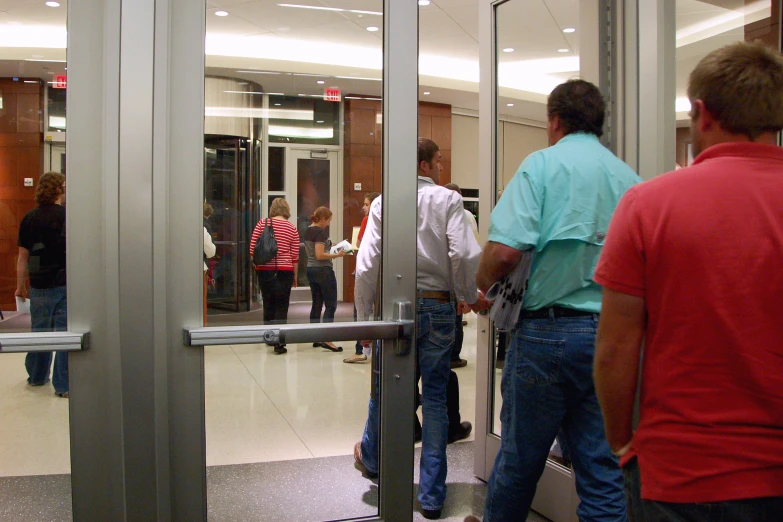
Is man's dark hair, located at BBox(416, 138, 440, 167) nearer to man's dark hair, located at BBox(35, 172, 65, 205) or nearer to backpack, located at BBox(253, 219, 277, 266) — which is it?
backpack, located at BBox(253, 219, 277, 266)

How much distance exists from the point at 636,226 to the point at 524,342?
2.71 feet

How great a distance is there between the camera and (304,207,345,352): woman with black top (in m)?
2.16

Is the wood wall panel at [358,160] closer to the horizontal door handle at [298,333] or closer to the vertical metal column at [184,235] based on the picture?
the horizontal door handle at [298,333]

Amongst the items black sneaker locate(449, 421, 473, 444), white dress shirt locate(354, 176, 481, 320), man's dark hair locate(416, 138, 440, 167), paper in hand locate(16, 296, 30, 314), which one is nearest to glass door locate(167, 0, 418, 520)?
paper in hand locate(16, 296, 30, 314)

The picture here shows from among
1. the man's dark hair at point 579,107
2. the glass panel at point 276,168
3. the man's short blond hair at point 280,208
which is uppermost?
the man's dark hair at point 579,107

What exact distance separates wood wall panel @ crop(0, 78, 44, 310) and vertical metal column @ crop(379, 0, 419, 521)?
40.9 inches

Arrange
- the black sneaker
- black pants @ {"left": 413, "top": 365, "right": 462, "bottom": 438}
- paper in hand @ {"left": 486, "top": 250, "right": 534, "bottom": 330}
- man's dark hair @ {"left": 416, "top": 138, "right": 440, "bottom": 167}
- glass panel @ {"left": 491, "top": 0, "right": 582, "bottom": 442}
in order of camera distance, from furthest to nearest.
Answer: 1. the black sneaker
2. black pants @ {"left": 413, "top": 365, "right": 462, "bottom": 438}
3. glass panel @ {"left": 491, "top": 0, "right": 582, "bottom": 442}
4. man's dark hair @ {"left": 416, "top": 138, "right": 440, "bottom": 167}
5. paper in hand @ {"left": 486, "top": 250, "right": 534, "bottom": 330}

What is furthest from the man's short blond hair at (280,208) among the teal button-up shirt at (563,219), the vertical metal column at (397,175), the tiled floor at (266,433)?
the teal button-up shirt at (563,219)

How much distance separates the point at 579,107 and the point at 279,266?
41.6 inches

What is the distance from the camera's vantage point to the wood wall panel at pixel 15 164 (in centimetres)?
185

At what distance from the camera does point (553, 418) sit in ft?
6.15

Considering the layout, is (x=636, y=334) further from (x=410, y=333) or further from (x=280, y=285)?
(x=280, y=285)

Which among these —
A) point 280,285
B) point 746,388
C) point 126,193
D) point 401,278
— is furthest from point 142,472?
point 746,388

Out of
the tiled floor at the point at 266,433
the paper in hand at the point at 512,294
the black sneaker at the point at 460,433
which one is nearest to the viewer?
the paper in hand at the point at 512,294
